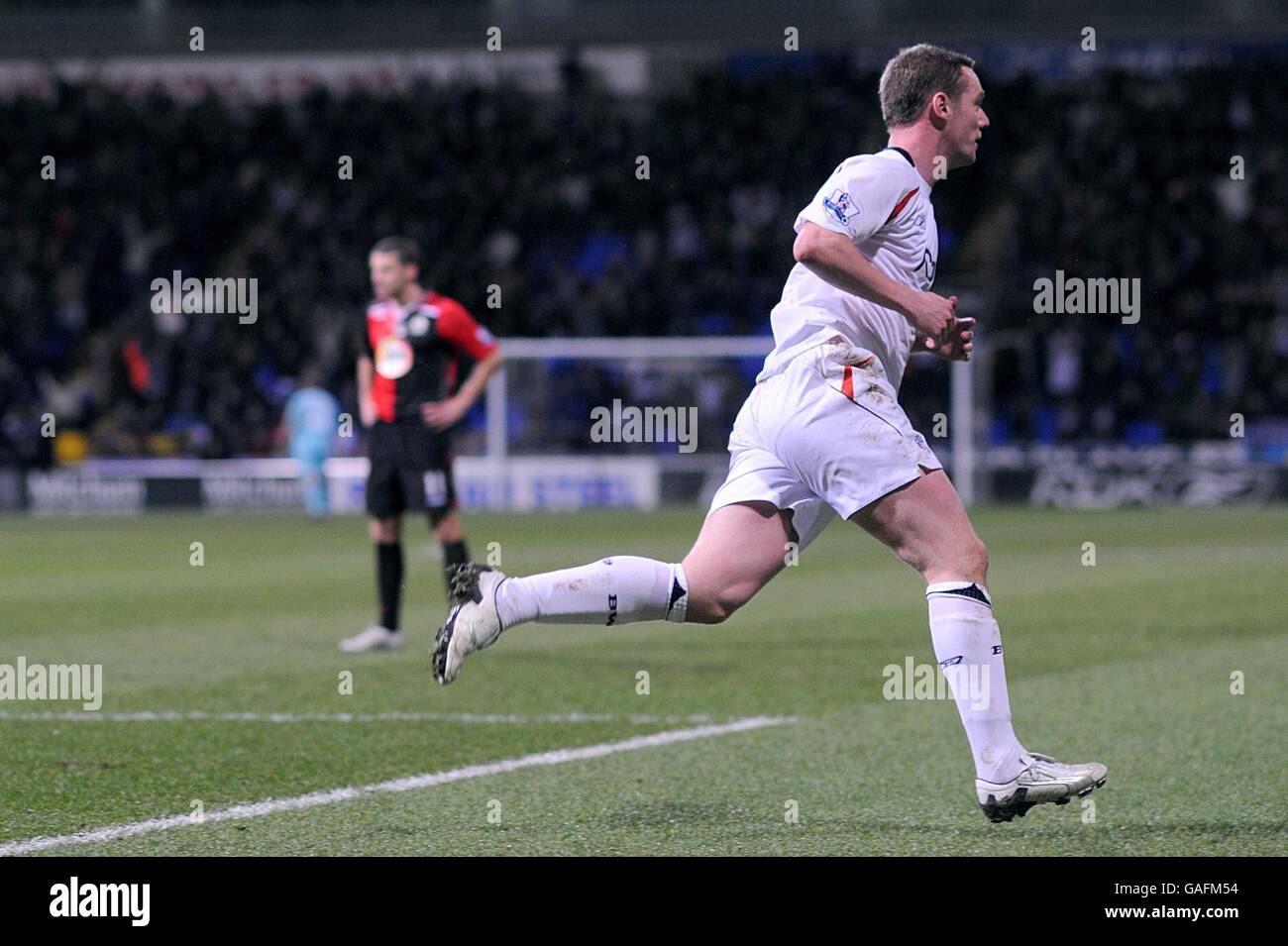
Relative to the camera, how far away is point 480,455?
87.9 ft

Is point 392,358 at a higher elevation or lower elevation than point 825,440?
higher

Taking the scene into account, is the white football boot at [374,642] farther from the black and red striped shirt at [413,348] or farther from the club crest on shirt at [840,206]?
the club crest on shirt at [840,206]

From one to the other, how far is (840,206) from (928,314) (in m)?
0.37

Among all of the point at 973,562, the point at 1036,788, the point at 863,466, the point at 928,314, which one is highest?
the point at 928,314

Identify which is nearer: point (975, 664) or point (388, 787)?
point (975, 664)

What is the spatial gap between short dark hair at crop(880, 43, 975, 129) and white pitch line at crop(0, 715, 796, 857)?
2439mm

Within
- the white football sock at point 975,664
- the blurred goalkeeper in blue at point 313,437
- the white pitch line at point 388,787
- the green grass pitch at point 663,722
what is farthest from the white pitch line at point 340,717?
the blurred goalkeeper in blue at point 313,437

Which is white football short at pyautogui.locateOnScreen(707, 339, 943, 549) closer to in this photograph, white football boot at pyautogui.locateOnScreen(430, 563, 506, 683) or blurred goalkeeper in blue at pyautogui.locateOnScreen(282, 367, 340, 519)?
white football boot at pyautogui.locateOnScreen(430, 563, 506, 683)

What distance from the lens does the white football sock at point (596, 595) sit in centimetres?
519

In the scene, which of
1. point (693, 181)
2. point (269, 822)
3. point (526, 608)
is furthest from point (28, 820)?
point (693, 181)

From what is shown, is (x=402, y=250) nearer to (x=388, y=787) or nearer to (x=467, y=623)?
(x=388, y=787)

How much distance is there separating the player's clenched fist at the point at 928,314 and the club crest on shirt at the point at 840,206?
27 centimetres

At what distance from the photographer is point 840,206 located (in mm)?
5008

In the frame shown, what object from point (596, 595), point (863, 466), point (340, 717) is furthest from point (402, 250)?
point (863, 466)
